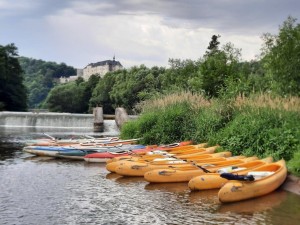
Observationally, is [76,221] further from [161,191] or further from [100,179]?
[100,179]

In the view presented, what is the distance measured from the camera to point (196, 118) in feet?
56.3

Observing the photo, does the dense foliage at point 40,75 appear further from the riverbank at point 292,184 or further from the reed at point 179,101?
the riverbank at point 292,184

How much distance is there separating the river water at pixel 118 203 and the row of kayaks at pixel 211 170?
0.19 m

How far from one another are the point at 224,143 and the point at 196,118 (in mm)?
2759

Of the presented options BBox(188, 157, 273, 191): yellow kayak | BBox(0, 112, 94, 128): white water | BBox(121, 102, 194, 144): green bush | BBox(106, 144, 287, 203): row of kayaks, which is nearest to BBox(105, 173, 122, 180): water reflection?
Answer: BBox(106, 144, 287, 203): row of kayaks

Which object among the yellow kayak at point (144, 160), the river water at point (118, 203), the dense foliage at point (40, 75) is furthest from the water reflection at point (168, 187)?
the dense foliage at point (40, 75)

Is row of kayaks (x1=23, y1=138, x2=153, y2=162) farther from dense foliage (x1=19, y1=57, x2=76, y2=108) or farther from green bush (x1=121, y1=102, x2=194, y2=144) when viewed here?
dense foliage (x1=19, y1=57, x2=76, y2=108)

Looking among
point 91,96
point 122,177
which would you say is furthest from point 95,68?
point 122,177

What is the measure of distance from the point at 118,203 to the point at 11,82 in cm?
4574

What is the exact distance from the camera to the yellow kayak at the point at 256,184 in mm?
9719

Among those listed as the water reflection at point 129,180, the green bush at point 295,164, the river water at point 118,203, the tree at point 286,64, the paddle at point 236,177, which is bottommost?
the river water at point 118,203

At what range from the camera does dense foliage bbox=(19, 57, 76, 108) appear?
121 metres

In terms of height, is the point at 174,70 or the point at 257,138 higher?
the point at 174,70

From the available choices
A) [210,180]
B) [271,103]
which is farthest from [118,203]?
[271,103]
